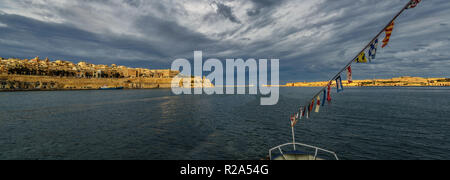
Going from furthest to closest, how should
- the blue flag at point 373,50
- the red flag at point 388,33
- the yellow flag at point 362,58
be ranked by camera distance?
the yellow flag at point 362,58
the blue flag at point 373,50
the red flag at point 388,33

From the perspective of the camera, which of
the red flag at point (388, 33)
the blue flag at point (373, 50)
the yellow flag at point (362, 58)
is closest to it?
the red flag at point (388, 33)

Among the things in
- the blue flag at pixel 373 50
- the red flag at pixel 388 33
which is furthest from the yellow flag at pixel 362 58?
the red flag at pixel 388 33

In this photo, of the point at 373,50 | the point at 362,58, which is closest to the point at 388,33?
the point at 373,50

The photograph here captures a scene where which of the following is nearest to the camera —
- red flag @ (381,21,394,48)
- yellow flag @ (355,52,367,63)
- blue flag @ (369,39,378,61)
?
red flag @ (381,21,394,48)

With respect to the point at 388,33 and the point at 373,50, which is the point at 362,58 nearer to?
the point at 373,50

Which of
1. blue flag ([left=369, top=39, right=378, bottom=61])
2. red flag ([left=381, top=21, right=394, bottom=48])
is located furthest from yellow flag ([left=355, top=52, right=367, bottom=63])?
red flag ([left=381, top=21, right=394, bottom=48])

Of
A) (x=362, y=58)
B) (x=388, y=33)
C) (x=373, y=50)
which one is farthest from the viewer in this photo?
(x=362, y=58)

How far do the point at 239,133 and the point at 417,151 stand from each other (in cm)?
1853

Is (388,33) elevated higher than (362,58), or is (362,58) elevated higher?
(388,33)

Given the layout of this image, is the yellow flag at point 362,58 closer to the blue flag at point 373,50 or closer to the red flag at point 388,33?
the blue flag at point 373,50

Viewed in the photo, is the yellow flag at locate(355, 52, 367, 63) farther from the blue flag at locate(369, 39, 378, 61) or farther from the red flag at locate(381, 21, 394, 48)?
the red flag at locate(381, 21, 394, 48)

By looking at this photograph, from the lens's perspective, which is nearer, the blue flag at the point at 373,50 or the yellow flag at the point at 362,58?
the blue flag at the point at 373,50
